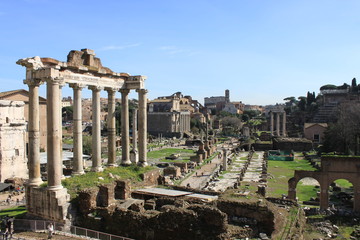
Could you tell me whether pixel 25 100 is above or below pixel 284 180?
above

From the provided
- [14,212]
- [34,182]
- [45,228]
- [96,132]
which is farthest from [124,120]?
[45,228]

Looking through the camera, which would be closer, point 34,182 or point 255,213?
point 255,213

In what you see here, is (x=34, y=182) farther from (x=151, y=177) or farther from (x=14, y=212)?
(x=151, y=177)

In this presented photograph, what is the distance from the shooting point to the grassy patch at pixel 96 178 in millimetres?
15858

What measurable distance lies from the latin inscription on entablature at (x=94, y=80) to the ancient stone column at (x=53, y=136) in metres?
1.99

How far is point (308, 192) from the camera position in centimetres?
2834

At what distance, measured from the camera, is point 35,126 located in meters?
15.4

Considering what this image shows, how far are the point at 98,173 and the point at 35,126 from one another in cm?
437

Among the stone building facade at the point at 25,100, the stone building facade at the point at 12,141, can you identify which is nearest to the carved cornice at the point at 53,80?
the stone building facade at the point at 12,141

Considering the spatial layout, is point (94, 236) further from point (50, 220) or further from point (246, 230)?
point (246, 230)

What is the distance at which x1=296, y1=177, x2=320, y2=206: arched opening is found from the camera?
25.0 metres

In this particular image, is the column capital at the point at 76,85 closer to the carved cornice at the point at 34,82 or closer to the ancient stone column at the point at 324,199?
the carved cornice at the point at 34,82

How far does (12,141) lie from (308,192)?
2641 cm

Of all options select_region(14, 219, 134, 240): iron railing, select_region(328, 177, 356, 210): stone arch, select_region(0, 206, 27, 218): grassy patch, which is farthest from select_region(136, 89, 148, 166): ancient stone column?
select_region(328, 177, 356, 210): stone arch
